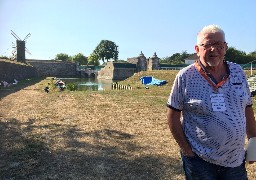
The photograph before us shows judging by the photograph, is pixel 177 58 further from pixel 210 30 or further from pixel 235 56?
pixel 210 30

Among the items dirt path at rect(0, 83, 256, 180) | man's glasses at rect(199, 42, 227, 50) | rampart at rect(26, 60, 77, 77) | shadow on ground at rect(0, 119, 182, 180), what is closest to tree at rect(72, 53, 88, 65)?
rampart at rect(26, 60, 77, 77)

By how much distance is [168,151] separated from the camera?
754 cm

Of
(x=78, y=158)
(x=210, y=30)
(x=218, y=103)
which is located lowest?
(x=78, y=158)

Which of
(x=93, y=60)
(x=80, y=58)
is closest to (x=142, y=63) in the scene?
(x=93, y=60)

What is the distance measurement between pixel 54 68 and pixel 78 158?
101 m

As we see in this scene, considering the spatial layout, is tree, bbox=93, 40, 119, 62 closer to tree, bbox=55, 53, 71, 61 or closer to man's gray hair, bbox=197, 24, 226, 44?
tree, bbox=55, 53, 71, 61

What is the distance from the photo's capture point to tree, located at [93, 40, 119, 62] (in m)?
132

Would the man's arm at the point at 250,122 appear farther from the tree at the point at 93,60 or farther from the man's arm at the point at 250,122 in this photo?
the tree at the point at 93,60

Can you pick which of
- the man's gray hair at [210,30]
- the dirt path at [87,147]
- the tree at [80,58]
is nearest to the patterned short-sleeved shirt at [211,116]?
the man's gray hair at [210,30]

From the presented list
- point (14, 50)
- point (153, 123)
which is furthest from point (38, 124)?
point (14, 50)

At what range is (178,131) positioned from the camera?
10.6 feet

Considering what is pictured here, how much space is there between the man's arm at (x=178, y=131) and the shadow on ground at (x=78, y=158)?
273cm

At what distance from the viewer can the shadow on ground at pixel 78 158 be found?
5910mm

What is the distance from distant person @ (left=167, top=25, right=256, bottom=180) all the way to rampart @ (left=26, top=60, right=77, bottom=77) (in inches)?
3893
